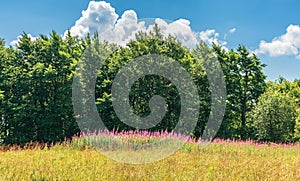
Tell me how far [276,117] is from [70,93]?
12.4m

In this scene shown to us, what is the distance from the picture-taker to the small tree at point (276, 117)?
1839cm

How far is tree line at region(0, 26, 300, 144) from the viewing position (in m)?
18.3

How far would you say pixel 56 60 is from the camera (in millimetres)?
19578

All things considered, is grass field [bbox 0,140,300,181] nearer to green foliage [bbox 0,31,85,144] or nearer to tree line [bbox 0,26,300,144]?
tree line [bbox 0,26,300,144]

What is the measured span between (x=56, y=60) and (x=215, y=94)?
34.5 ft

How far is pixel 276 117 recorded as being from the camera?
60.4 ft

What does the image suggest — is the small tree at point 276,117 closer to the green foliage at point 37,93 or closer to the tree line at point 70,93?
the tree line at point 70,93

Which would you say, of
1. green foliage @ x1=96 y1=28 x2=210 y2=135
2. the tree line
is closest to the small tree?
the tree line

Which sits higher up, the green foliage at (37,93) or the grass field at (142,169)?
the green foliage at (37,93)

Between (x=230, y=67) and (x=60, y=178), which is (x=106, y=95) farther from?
(x=60, y=178)

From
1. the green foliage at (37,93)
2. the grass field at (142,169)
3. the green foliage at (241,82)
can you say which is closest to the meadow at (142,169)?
the grass field at (142,169)

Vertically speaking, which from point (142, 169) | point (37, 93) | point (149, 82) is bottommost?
point (142, 169)

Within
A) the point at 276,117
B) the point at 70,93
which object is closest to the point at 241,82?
the point at 276,117

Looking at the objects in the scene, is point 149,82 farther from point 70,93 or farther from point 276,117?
point 276,117
